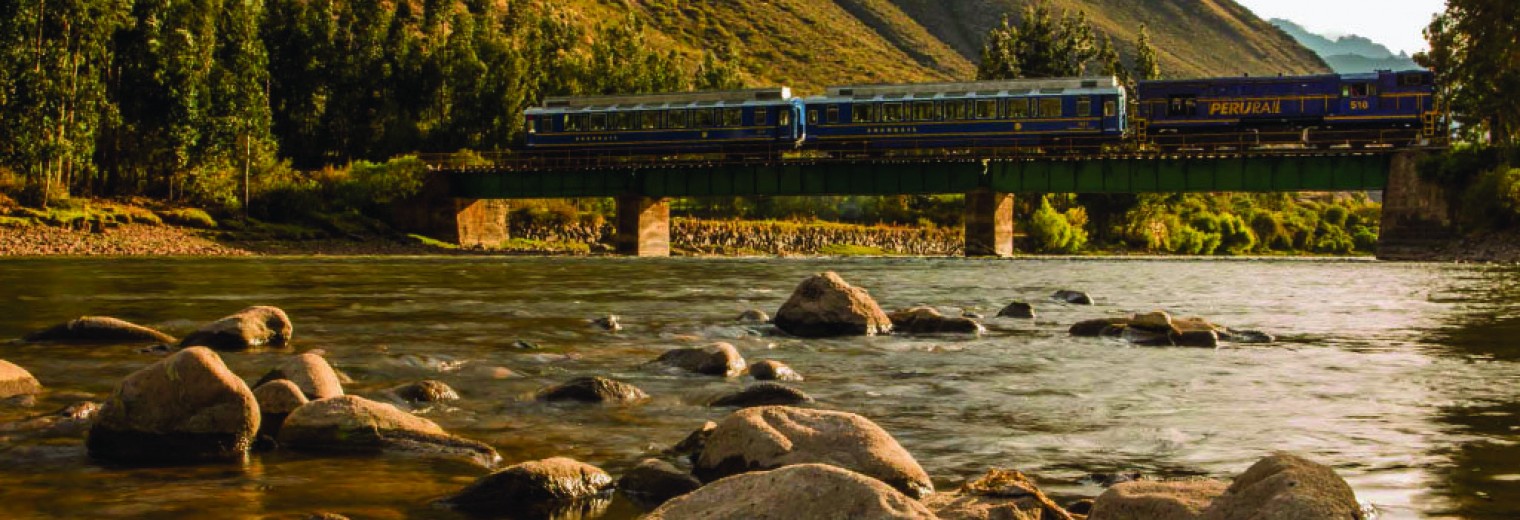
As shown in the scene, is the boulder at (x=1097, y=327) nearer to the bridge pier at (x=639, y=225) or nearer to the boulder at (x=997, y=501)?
the boulder at (x=997, y=501)

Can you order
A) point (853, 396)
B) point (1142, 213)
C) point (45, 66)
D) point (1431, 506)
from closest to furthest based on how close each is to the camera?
point (1431, 506) → point (853, 396) → point (45, 66) → point (1142, 213)

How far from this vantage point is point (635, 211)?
66.9 meters

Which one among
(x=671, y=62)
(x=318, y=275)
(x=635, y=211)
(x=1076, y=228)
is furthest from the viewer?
(x=671, y=62)

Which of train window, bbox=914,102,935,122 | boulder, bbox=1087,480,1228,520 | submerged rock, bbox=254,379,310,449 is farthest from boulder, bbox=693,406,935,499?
train window, bbox=914,102,935,122

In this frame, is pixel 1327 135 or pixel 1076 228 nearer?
pixel 1327 135

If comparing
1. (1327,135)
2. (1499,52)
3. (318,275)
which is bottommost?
(318,275)

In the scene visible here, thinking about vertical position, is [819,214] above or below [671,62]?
below

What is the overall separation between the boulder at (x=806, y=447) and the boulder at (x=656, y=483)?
229 millimetres

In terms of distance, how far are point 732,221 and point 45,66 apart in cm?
4805

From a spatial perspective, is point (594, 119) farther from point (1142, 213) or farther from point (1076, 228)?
point (1142, 213)

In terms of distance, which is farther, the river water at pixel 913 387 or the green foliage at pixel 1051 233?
the green foliage at pixel 1051 233

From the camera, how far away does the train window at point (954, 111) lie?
60.1 m

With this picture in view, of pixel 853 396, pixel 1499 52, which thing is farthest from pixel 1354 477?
pixel 1499 52

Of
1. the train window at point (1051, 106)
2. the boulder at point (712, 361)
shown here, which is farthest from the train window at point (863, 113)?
the boulder at point (712, 361)
